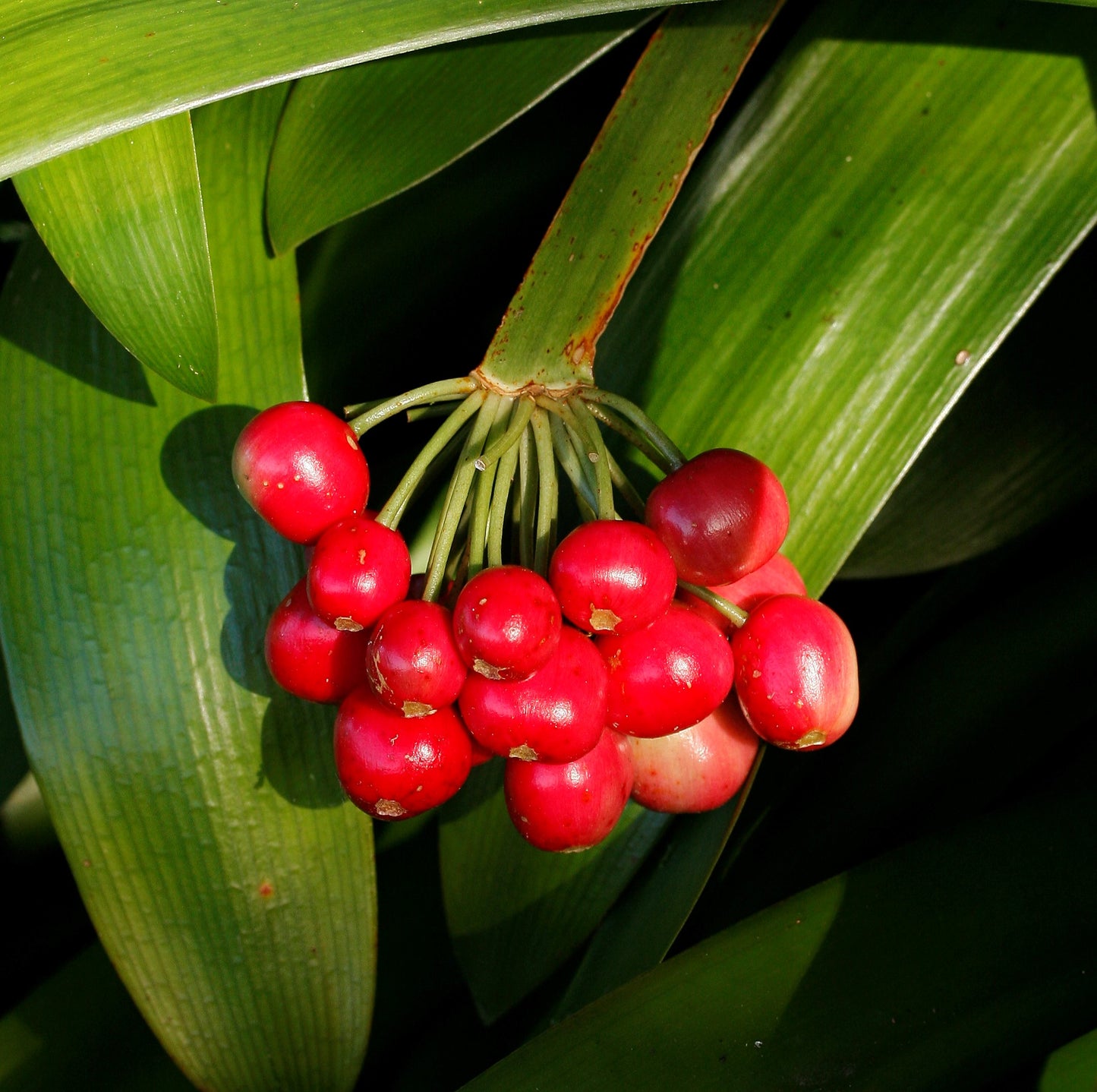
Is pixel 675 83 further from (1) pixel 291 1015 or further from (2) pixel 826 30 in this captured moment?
(1) pixel 291 1015

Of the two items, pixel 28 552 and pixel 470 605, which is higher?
pixel 28 552

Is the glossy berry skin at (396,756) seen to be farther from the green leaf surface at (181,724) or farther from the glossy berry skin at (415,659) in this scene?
the green leaf surface at (181,724)

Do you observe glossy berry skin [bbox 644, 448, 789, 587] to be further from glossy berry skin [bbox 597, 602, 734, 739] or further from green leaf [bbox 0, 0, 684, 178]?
green leaf [bbox 0, 0, 684, 178]

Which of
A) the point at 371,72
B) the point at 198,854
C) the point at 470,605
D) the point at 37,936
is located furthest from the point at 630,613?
the point at 37,936

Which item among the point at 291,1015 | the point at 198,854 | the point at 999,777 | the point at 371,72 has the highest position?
the point at 371,72

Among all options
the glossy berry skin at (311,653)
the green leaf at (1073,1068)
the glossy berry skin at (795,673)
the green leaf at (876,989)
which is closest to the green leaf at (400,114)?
the glossy berry skin at (311,653)
